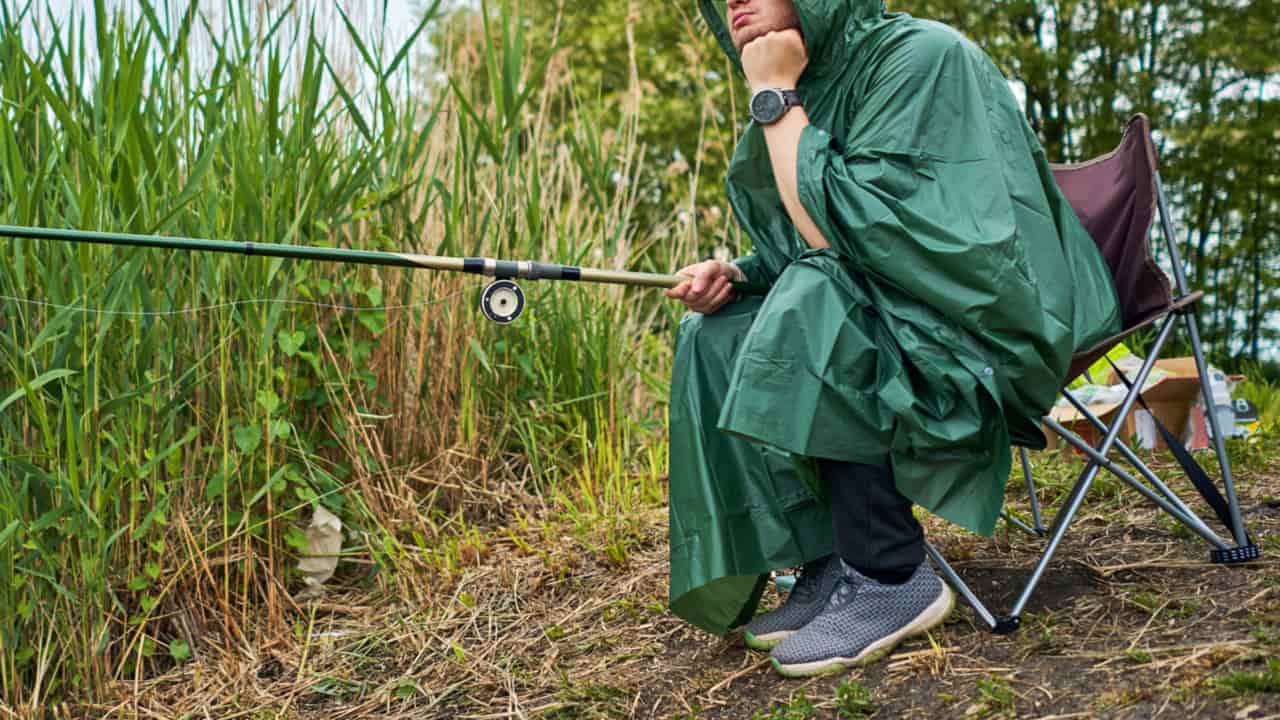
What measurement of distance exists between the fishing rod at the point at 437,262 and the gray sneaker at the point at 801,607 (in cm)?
51

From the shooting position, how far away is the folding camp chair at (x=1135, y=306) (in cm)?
208

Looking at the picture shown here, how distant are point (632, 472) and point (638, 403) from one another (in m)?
0.36

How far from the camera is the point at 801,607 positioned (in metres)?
2.07

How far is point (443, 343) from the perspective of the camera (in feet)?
9.83

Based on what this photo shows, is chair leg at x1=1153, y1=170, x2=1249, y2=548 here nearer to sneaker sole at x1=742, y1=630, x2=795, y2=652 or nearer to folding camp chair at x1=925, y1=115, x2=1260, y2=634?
folding camp chair at x1=925, y1=115, x2=1260, y2=634

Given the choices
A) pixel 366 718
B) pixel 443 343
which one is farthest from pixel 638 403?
pixel 366 718

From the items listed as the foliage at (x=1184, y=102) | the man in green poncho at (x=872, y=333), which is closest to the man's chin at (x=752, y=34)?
the man in green poncho at (x=872, y=333)

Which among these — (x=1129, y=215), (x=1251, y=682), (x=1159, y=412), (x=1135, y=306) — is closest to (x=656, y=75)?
(x=1159, y=412)

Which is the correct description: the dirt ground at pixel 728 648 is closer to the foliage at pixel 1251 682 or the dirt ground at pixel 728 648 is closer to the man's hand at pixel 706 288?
the foliage at pixel 1251 682

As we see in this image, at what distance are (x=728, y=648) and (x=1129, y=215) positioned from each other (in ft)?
3.79

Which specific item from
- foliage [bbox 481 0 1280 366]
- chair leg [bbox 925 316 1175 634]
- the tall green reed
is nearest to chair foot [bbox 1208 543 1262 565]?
chair leg [bbox 925 316 1175 634]

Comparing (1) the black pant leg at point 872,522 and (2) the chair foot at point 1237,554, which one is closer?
(1) the black pant leg at point 872,522

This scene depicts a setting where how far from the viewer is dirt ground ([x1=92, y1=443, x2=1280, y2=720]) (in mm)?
1700

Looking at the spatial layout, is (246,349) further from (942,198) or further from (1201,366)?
(1201,366)
